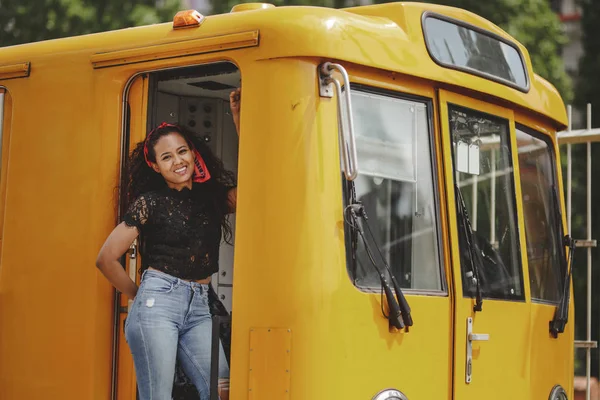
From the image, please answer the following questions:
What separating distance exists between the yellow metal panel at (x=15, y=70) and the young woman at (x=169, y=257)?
0.89m

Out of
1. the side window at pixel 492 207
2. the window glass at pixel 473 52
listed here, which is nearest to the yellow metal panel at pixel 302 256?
the side window at pixel 492 207

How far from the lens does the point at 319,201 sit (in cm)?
462

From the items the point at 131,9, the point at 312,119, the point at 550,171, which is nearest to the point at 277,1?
the point at 131,9

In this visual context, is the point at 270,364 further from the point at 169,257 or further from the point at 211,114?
the point at 211,114

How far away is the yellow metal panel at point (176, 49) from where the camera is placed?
189 inches

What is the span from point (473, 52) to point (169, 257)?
1950 mm

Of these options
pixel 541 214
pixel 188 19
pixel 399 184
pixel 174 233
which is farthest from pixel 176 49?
pixel 541 214

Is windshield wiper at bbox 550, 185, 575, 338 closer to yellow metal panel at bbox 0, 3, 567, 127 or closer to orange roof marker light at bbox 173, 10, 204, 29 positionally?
yellow metal panel at bbox 0, 3, 567, 127

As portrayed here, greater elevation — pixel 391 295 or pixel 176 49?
pixel 176 49

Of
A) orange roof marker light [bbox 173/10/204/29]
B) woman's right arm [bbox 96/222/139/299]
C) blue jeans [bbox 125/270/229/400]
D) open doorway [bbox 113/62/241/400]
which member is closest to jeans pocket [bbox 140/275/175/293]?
blue jeans [bbox 125/270/229/400]

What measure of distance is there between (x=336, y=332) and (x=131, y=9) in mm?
17470

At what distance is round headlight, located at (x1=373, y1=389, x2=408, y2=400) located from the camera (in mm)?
4661

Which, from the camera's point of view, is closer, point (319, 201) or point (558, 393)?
point (319, 201)

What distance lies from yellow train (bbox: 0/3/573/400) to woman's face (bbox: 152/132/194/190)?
32cm
